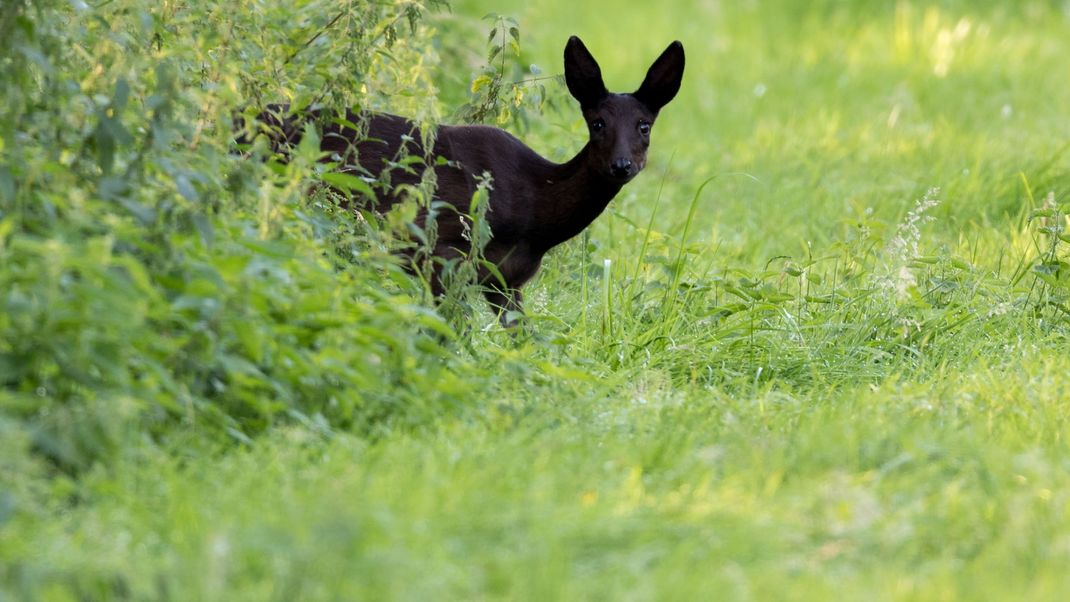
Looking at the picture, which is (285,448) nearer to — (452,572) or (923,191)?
(452,572)

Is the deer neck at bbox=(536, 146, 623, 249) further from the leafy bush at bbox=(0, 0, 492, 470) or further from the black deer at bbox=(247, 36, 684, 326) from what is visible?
the leafy bush at bbox=(0, 0, 492, 470)

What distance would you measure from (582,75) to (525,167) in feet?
1.37

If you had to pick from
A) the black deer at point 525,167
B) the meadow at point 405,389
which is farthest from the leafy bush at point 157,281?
the black deer at point 525,167

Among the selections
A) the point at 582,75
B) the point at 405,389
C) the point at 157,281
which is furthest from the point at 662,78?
the point at 157,281

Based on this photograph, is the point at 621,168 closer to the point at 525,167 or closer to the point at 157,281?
the point at 525,167

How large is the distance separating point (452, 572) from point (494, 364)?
153cm

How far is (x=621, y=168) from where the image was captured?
5738 mm

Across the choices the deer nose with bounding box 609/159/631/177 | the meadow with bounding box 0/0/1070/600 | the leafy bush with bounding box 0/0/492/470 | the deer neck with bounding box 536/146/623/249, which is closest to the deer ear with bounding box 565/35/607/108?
the meadow with bounding box 0/0/1070/600

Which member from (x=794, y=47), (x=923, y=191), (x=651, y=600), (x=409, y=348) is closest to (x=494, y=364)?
(x=409, y=348)

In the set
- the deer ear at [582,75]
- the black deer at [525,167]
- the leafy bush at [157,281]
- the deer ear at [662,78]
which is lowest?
the leafy bush at [157,281]

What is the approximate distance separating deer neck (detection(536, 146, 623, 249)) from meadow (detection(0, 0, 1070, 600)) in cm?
18

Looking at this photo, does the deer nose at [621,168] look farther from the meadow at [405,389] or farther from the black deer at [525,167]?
the meadow at [405,389]

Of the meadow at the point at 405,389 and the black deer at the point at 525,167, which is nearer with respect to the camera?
the meadow at the point at 405,389

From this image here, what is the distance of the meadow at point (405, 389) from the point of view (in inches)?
126
